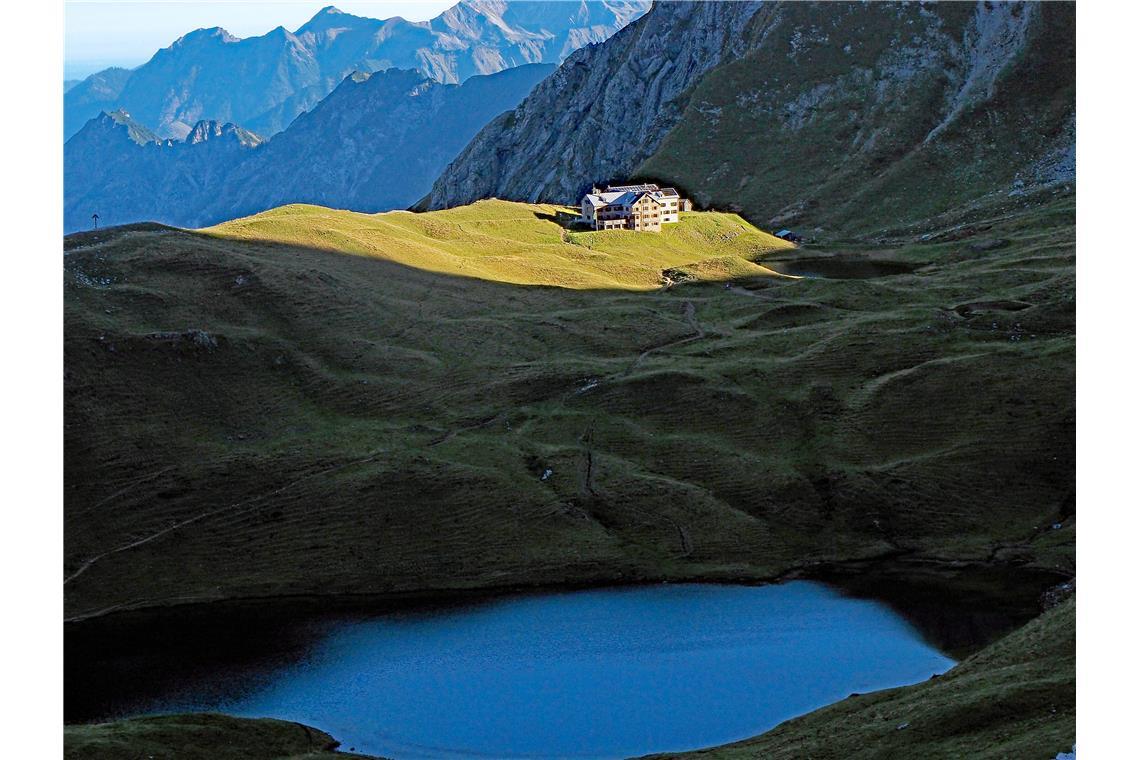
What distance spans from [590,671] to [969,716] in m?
31.8

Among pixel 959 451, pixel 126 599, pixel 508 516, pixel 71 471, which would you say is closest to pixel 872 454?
pixel 959 451

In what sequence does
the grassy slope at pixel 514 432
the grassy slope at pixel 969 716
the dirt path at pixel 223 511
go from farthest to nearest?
the grassy slope at pixel 514 432 < the dirt path at pixel 223 511 < the grassy slope at pixel 969 716

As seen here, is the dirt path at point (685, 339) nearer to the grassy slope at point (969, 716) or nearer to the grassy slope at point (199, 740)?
the grassy slope at point (969, 716)

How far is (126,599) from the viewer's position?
103688 mm

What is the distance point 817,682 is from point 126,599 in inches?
2290

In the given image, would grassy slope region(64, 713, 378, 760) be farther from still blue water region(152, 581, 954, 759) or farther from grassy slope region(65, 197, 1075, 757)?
grassy slope region(65, 197, 1075, 757)

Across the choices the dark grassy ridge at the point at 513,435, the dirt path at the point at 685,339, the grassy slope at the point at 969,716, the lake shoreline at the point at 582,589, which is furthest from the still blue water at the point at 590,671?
the dirt path at the point at 685,339

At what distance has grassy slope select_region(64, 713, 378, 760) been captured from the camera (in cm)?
6944

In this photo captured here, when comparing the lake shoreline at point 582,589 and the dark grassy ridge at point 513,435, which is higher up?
the dark grassy ridge at point 513,435

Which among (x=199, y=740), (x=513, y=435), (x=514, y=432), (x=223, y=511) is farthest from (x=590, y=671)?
(x=223, y=511)

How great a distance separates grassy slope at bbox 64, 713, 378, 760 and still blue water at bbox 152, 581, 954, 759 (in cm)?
232

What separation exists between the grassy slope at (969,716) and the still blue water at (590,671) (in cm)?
636

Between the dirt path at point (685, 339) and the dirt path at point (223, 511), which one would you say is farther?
the dirt path at point (685, 339)

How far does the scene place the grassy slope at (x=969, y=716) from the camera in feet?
184
